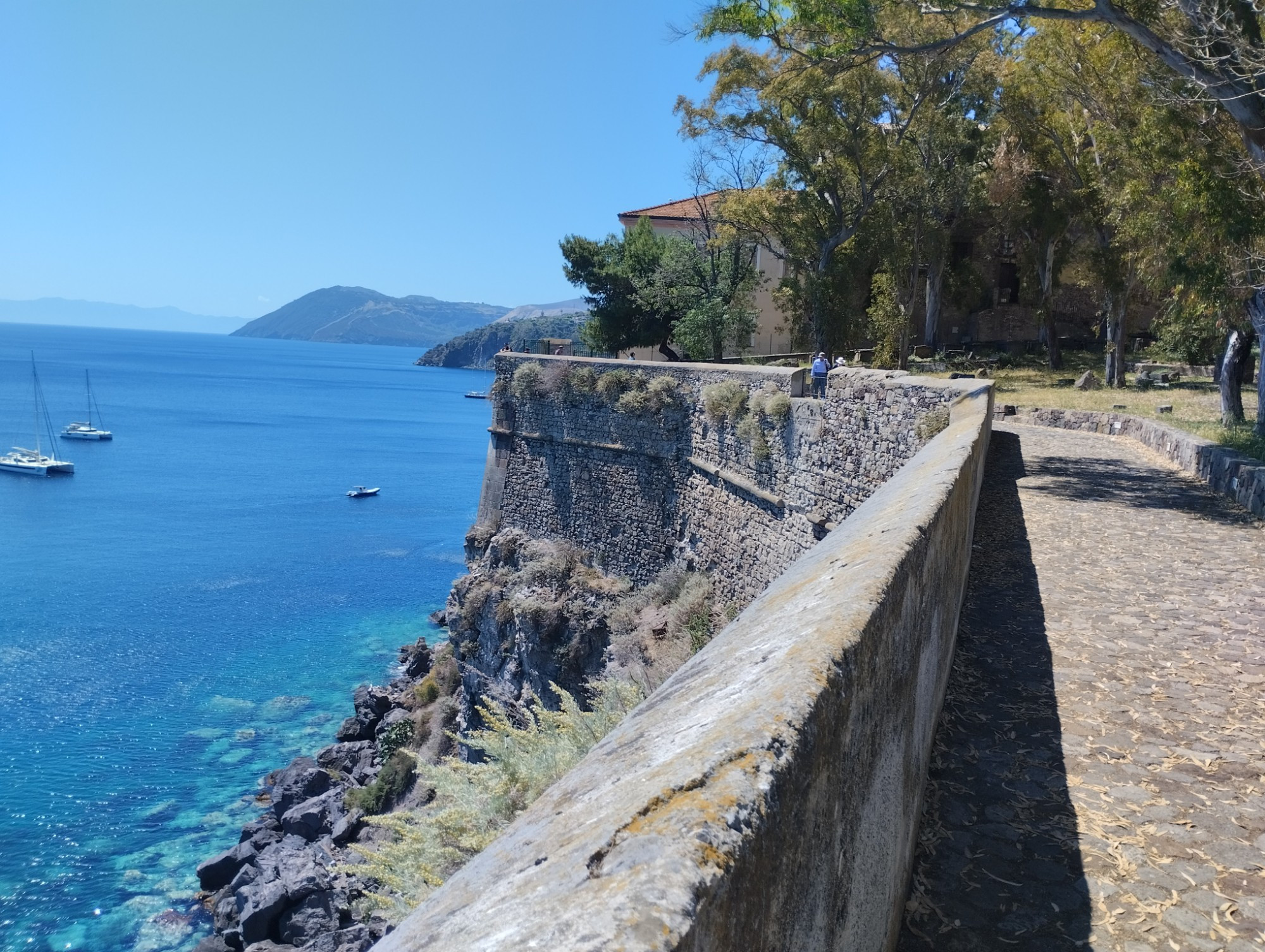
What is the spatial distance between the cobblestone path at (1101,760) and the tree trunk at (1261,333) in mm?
7772

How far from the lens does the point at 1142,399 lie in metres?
25.0

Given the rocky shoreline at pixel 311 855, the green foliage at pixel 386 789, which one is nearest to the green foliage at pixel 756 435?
the rocky shoreline at pixel 311 855

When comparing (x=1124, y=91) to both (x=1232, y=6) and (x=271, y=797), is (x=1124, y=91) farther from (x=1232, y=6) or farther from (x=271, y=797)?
(x=271, y=797)

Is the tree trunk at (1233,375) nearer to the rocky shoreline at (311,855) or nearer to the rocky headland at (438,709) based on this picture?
the rocky headland at (438,709)

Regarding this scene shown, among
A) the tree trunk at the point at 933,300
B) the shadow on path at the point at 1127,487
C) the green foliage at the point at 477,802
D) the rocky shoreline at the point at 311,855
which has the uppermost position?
the tree trunk at the point at 933,300

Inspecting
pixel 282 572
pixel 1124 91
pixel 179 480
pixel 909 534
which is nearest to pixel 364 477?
pixel 179 480

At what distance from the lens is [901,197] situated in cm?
3009

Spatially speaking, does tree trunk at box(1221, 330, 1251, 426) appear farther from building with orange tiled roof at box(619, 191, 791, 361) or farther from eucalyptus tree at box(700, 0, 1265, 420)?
building with orange tiled roof at box(619, 191, 791, 361)

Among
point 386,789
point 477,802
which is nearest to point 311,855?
point 386,789

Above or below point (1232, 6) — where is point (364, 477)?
below

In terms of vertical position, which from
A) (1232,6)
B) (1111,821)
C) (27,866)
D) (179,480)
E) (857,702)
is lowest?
(27,866)

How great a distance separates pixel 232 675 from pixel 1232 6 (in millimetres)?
29314

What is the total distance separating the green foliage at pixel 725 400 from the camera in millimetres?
17359

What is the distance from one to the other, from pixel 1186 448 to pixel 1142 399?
12.3m
